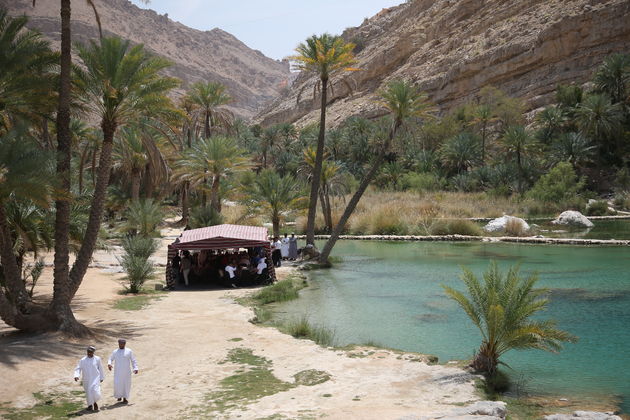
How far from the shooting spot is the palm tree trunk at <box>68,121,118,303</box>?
12.2m

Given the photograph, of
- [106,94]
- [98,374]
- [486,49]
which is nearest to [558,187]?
[106,94]

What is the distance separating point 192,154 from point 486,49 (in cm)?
5938

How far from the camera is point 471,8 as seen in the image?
94.4 meters

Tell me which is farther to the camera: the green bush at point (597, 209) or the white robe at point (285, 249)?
the green bush at point (597, 209)

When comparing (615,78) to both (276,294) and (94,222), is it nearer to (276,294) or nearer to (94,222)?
(276,294)

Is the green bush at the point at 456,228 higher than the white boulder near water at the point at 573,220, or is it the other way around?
the white boulder near water at the point at 573,220

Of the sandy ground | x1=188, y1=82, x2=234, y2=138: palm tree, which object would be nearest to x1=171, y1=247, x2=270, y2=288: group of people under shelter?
the sandy ground

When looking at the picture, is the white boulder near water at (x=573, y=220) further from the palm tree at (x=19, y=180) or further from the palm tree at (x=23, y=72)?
the palm tree at (x=19, y=180)

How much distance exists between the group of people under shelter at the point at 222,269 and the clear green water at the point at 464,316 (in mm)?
2046

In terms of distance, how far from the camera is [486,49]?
8156cm

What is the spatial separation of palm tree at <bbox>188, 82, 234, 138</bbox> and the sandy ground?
2737cm

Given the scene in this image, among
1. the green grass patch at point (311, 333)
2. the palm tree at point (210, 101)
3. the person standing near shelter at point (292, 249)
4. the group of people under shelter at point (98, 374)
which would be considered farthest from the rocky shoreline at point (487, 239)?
the group of people under shelter at point (98, 374)

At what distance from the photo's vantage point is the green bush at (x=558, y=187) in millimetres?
45469

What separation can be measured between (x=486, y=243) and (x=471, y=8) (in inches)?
2871
